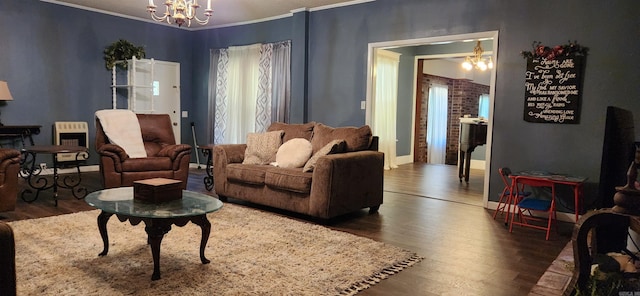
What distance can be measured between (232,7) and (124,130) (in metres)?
2.39

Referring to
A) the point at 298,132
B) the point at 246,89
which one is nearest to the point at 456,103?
the point at 246,89

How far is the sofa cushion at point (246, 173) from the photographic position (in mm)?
4246

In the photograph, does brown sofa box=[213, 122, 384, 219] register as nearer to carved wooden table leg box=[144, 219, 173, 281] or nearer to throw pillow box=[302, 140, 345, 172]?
throw pillow box=[302, 140, 345, 172]

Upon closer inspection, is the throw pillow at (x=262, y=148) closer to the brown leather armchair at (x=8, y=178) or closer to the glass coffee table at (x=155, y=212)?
the glass coffee table at (x=155, y=212)

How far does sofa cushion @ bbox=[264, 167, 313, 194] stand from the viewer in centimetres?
387

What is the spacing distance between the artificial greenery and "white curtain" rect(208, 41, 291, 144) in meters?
1.32

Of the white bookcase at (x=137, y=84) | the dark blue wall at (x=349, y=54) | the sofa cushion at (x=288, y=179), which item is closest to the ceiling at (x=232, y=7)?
the dark blue wall at (x=349, y=54)

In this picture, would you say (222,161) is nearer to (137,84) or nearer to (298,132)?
(298,132)

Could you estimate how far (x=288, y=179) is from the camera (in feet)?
13.0

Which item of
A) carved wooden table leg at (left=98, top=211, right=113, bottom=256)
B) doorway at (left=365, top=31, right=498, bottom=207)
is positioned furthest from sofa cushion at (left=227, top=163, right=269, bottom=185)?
doorway at (left=365, top=31, right=498, bottom=207)

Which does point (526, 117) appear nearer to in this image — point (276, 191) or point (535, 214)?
point (535, 214)

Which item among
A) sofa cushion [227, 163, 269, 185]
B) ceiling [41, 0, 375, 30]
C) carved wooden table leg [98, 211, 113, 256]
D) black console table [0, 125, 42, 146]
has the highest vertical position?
ceiling [41, 0, 375, 30]

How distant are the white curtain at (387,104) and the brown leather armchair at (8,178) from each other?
5.26 meters

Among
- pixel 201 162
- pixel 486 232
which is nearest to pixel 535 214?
pixel 486 232
